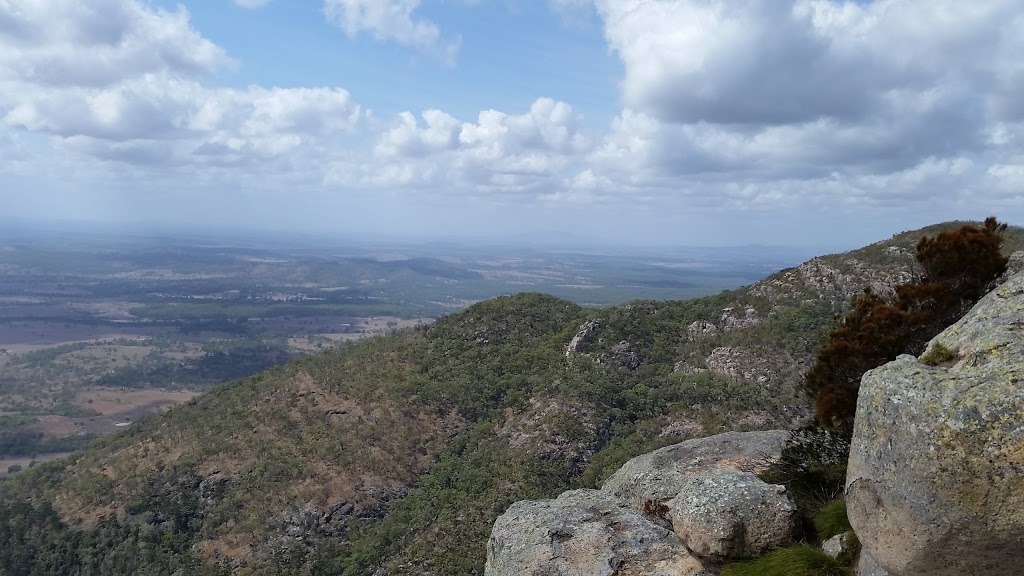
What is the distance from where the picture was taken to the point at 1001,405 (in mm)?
8711

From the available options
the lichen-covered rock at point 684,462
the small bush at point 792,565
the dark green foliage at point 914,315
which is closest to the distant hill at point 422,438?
the lichen-covered rock at point 684,462

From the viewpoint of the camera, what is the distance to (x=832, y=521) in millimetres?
13305

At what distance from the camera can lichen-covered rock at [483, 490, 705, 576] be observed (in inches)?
521

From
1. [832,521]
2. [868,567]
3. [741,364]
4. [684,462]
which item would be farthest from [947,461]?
[741,364]

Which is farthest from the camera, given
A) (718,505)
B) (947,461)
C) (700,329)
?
(700,329)

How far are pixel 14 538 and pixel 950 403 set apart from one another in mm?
72982

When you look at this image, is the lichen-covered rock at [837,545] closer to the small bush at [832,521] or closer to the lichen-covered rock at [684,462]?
the small bush at [832,521]

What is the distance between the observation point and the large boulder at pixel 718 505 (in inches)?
524

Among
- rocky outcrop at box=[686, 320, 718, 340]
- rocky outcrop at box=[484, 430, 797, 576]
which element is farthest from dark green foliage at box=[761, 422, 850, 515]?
rocky outcrop at box=[686, 320, 718, 340]

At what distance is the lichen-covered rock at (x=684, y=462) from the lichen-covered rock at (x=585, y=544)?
1.03 m

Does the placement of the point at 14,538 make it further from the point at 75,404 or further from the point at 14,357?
the point at 14,357

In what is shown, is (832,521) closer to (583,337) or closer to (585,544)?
(585,544)

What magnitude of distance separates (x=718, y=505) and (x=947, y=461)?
5903 millimetres

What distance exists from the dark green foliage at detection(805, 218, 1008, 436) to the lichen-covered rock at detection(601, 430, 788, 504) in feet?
9.63
